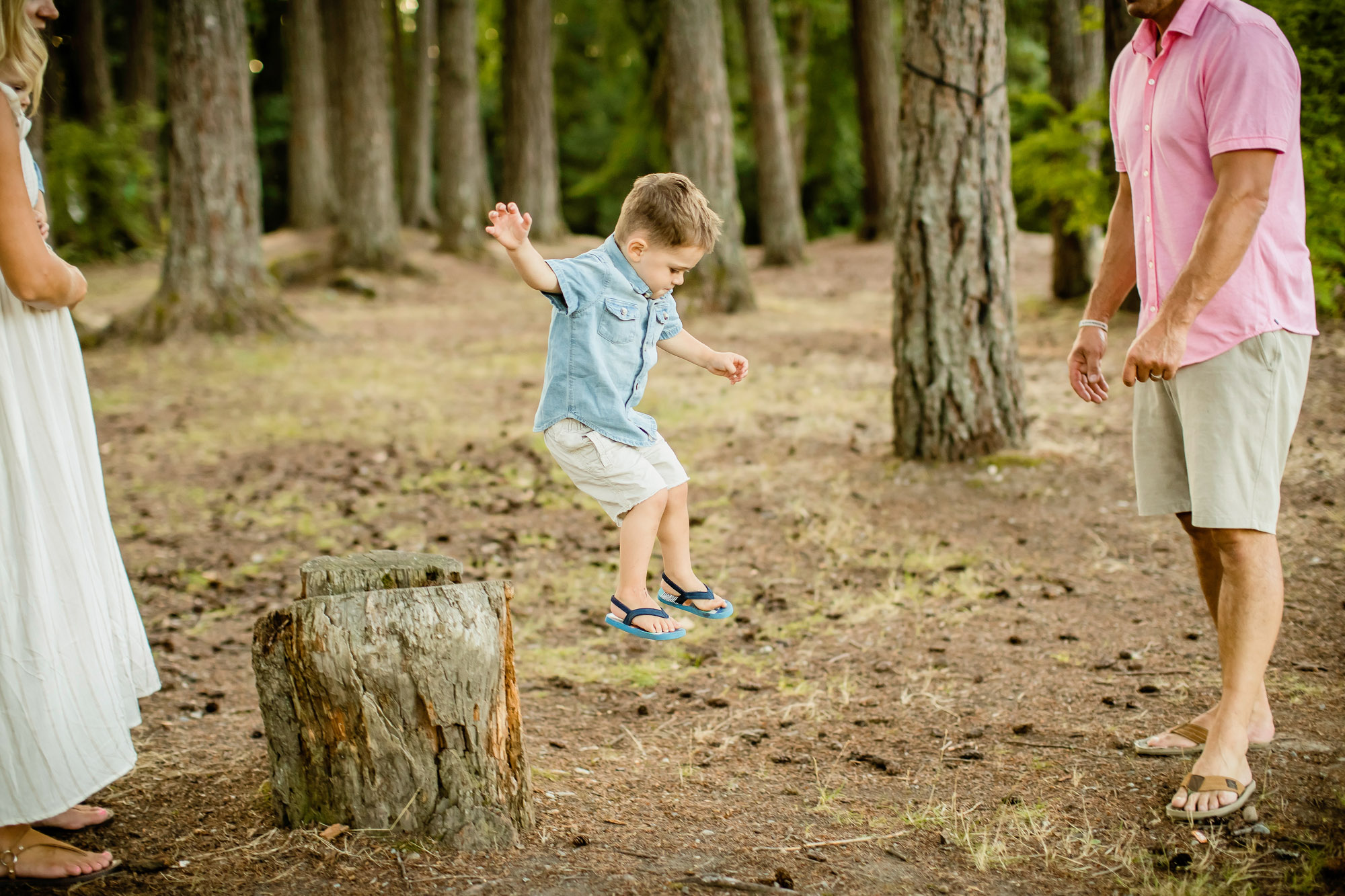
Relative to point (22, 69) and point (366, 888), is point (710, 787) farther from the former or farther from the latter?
point (22, 69)

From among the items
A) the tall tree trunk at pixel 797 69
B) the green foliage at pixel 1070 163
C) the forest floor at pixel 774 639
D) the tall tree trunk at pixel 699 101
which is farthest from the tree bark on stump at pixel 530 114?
the green foliage at pixel 1070 163

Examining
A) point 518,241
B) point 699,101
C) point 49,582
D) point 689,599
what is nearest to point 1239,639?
point 689,599

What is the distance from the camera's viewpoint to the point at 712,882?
115 inches

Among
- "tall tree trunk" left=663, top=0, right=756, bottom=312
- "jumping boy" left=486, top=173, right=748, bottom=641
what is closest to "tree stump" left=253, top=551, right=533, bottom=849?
"jumping boy" left=486, top=173, right=748, bottom=641

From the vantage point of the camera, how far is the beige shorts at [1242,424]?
9.85 ft

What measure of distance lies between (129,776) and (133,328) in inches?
353

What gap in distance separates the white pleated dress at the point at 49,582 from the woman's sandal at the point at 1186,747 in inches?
126

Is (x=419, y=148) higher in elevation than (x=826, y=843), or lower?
higher

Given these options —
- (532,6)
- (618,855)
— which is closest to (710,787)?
(618,855)

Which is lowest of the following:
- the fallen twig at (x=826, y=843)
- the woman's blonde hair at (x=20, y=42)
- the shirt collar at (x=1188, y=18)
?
the fallen twig at (x=826, y=843)

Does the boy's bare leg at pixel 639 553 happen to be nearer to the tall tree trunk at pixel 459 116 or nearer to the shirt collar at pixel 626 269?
the shirt collar at pixel 626 269

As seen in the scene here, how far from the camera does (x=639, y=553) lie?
3109 millimetres

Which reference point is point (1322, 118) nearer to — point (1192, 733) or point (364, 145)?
point (1192, 733)

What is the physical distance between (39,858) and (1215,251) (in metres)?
3.60
